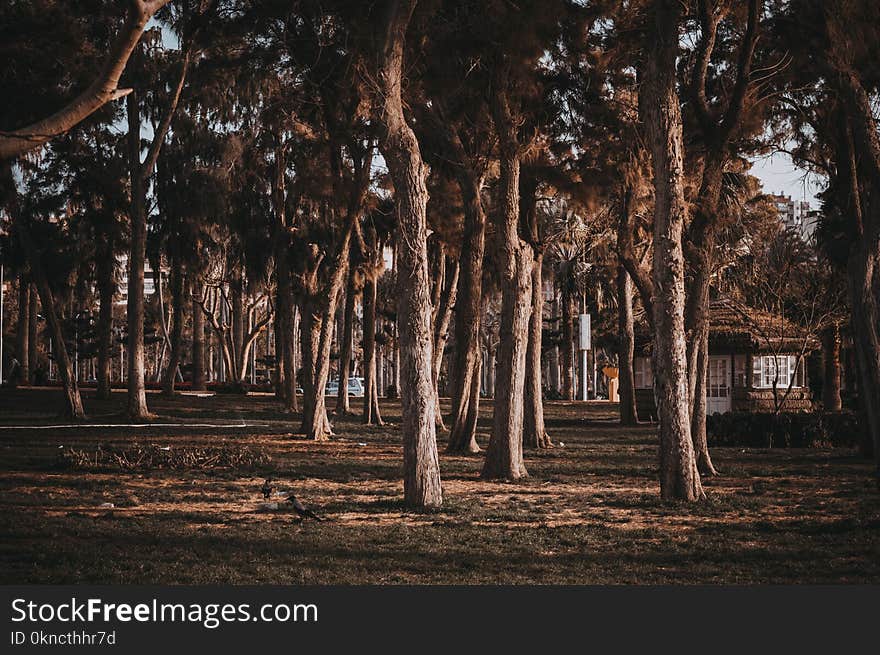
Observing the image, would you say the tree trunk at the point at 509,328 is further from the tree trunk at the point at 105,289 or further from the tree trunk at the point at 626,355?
the tree trunk at the point at 105,289

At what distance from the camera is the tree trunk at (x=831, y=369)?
106ft

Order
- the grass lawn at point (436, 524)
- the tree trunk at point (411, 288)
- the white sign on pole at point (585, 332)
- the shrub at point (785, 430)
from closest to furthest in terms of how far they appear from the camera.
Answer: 1. the grass lawn at point (436, 524)
2. the tree trunk at point (411, 288)
3. the shrub at point (785, 430)
4. the white sign on pole at point (585, 332)

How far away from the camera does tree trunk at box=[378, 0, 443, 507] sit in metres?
13.5

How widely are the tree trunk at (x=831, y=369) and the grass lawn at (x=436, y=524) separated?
33.9 feet

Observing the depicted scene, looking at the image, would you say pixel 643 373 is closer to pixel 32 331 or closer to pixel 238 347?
pixel 238 347

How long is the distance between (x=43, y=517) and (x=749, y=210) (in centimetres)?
2845

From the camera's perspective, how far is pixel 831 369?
33562mm

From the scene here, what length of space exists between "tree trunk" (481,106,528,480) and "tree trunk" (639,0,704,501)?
10.7 ft

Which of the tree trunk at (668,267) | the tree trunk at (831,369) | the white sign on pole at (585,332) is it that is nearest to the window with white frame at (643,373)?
the white sign on pole at (585,332)

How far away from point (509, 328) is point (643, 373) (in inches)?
1029

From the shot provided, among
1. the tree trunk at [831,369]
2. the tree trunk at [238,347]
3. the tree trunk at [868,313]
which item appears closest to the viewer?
the tree trunk at [868,313]

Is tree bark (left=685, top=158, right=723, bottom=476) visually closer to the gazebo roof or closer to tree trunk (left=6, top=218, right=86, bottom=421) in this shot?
the gazebo roof

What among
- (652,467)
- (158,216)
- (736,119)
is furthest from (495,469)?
(158,216)

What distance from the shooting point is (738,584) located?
29.4ft
